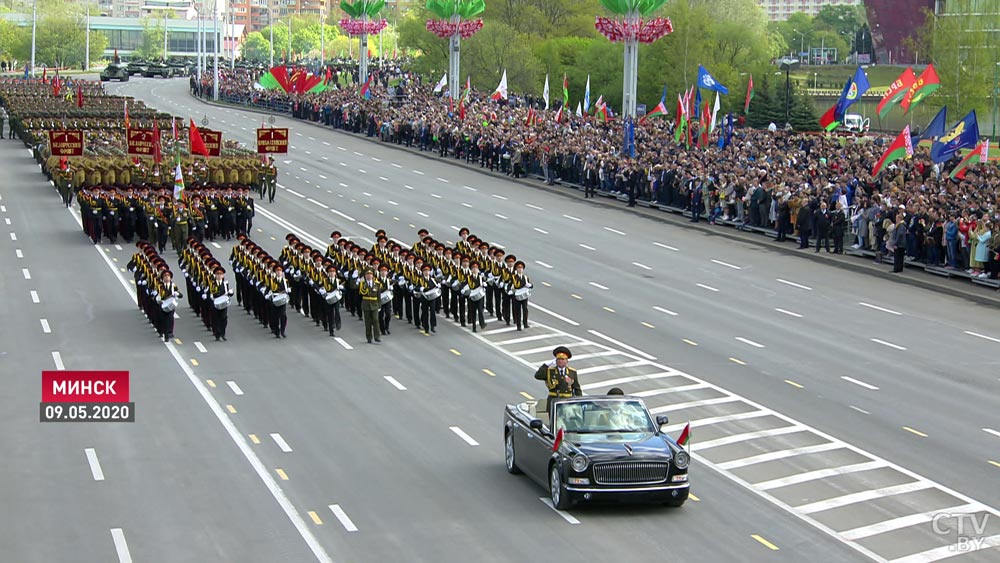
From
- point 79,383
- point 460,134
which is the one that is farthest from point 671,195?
point 79,383

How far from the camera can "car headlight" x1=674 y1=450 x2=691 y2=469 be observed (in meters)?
17.2

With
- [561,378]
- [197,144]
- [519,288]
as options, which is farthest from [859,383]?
[197,144]

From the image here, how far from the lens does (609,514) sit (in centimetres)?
1756

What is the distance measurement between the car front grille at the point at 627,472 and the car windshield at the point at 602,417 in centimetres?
81

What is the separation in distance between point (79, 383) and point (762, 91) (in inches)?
2261

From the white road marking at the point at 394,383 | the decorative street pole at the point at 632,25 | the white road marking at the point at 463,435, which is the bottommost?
the white road marking at the point at 463,435

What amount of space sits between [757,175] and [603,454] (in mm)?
29505

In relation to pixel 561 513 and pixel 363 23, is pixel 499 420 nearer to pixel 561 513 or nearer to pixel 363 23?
pixel 561 513

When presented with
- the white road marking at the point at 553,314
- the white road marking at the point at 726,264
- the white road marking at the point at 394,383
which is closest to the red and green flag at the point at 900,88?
the white road marking at the point at 726,264

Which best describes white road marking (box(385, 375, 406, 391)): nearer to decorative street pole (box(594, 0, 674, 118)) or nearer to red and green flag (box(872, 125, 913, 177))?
red and green flag (box(872, 125, 913, 177))

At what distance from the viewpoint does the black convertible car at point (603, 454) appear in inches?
674

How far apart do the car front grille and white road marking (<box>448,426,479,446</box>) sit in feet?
13.9

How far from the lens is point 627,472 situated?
17.1 m

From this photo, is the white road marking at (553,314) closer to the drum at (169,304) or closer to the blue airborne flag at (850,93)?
the drum at (169,304)
